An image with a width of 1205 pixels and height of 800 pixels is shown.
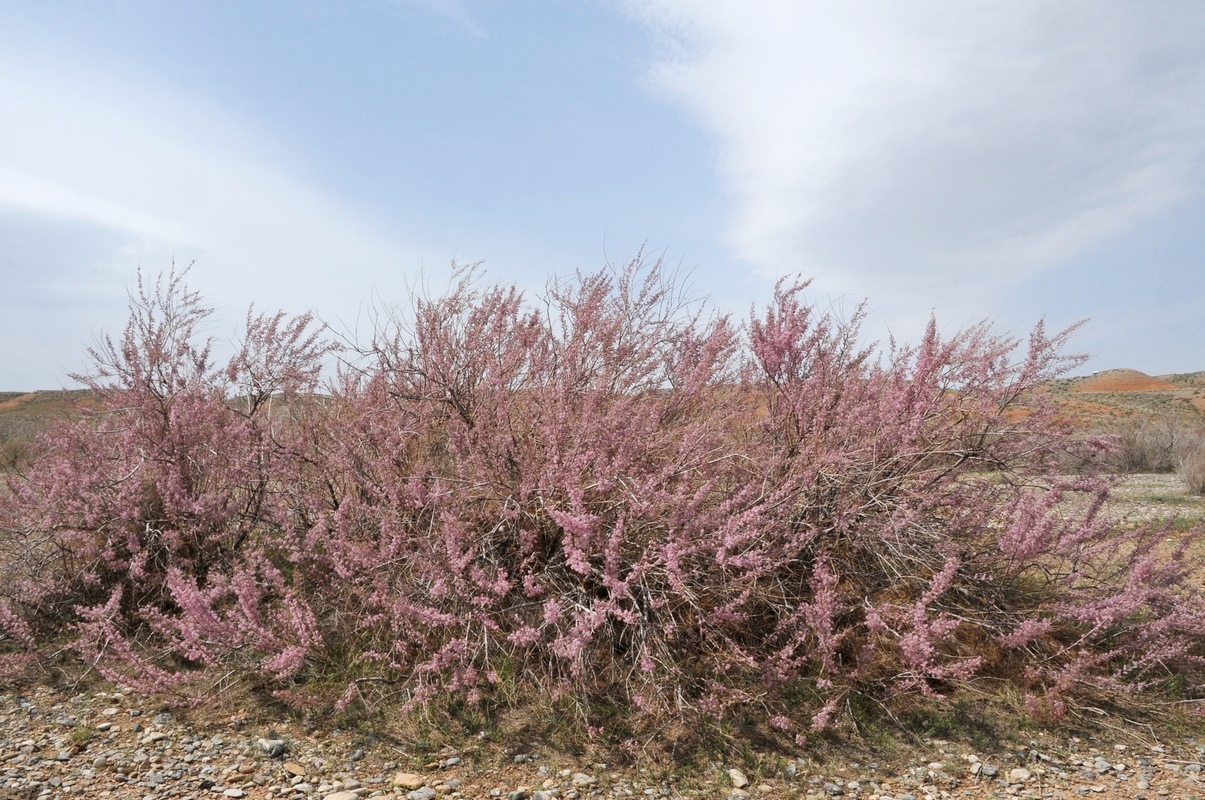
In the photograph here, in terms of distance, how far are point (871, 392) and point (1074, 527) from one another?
1.54 metres

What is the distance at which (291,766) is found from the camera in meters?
3.30

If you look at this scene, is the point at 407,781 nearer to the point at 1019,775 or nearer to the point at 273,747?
the point at 273,747

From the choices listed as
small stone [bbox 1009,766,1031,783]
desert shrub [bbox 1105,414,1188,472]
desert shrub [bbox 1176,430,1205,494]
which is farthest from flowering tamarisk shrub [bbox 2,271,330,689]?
desert shrub [bbox 1105,414,1188,472]

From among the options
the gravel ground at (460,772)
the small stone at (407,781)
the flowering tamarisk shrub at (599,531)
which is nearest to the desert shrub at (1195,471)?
the flowering tamarisk shrub at (599,531)

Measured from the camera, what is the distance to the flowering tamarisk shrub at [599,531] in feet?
12.4

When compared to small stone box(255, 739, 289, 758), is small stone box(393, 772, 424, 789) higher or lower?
lower

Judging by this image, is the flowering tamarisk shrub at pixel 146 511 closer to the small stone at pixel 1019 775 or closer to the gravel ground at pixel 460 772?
the gravel ground at pixel 460 772

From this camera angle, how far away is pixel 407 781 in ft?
10.4

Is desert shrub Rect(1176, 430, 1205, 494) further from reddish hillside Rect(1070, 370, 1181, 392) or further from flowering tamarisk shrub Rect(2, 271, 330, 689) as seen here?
reddish hillside Rect(1070, 370, 1181, 392)

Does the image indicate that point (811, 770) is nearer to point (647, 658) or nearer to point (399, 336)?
point (647, 658)

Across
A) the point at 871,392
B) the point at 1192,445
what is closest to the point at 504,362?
the point at 871,392

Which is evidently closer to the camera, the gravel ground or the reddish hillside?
the gravel ground

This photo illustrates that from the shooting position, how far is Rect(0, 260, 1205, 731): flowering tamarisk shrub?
12.4 ft

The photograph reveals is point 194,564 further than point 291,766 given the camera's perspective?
Yes
